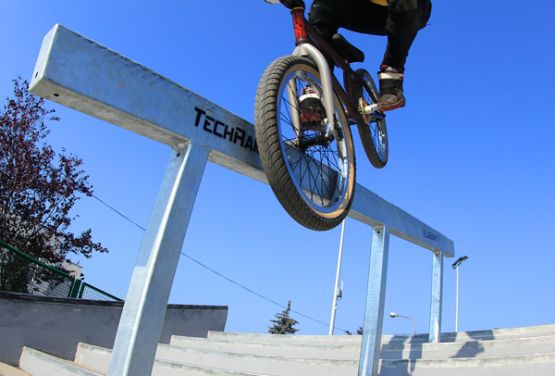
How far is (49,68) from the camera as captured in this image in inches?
67.7

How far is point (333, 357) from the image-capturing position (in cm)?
394

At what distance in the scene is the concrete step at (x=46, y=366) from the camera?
2.82 metres

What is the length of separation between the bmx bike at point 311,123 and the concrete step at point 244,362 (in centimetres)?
123

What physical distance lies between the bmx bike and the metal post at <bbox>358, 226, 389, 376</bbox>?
0.75 meters

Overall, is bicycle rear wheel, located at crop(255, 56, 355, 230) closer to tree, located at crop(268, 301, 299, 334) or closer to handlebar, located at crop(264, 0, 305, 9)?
handlebar, located at crop(264, 0, 305, 9)

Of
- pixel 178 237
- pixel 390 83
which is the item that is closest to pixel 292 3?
pixel 390 83

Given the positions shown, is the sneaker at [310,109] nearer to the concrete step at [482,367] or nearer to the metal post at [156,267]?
the metal post at [156,267]

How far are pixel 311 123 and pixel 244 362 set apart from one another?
2.10 meters

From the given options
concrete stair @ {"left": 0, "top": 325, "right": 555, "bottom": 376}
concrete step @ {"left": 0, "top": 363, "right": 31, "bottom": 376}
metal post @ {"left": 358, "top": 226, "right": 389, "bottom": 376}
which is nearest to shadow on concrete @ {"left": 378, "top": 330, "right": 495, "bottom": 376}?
concrete stair @ {"left": 0, "top": 325, "right": 555, "bottom": 376}

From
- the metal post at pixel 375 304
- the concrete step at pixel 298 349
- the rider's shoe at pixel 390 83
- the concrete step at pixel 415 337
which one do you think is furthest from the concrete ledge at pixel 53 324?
the rider's shoe at pixel 390 83

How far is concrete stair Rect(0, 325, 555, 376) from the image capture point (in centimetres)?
286

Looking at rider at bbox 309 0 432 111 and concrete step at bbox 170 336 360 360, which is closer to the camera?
rider at bbox 309 0 432 111

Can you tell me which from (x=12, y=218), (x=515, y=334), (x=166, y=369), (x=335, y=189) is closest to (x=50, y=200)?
(x=12, y=218)

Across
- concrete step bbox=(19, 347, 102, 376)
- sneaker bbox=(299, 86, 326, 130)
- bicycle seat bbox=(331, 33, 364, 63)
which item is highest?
bicycle seat bbox=(331, 33, 364, 63)
